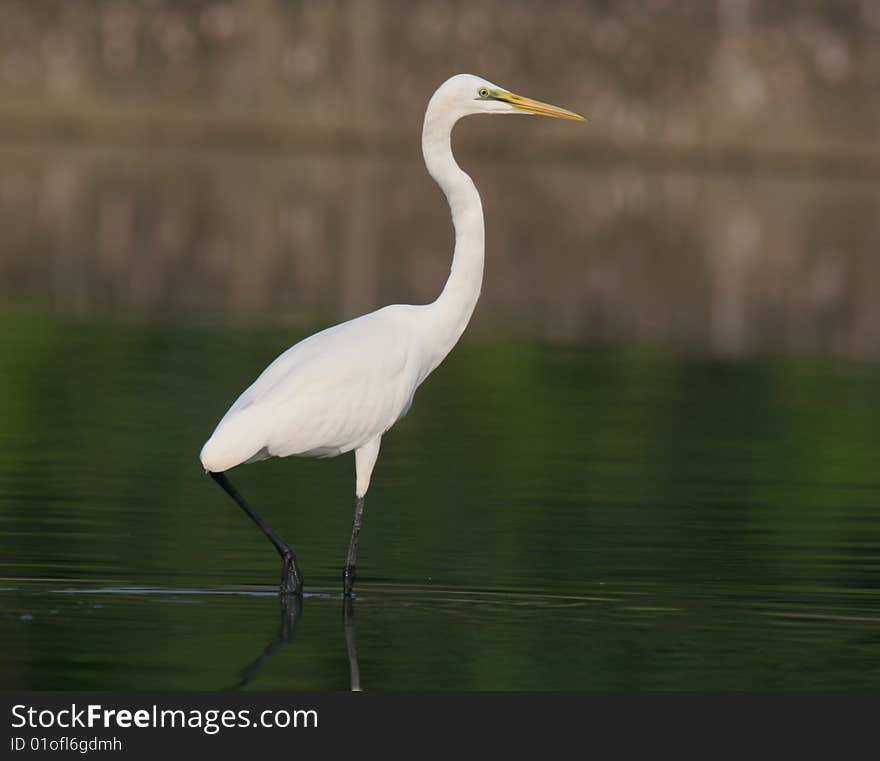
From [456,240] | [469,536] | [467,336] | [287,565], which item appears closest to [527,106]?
[456,240]

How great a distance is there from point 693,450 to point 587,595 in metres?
5.09

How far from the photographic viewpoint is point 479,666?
349 inches

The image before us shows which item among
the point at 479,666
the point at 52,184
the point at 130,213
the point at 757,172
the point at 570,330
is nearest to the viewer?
the point at 479,666

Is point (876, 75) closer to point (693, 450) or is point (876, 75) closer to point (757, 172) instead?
point (757, 172)

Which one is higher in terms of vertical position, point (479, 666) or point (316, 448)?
point (316, 448)

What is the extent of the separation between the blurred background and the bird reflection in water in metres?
0.05

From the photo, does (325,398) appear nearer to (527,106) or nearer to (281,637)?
(281,637)

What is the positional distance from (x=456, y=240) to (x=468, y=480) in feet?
10.6

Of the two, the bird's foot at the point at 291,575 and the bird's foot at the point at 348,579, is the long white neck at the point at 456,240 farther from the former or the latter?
the bird's foot at the point at 291,575

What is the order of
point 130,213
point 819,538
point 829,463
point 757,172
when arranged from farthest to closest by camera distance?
1. point 757,172
2. point 130,213
3. point 829,463
4. point 819,538

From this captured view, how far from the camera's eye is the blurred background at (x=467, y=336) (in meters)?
9.61

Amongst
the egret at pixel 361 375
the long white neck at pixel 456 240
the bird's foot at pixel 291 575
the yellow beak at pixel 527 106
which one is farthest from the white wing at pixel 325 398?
the yellow beak at pixel 527 106

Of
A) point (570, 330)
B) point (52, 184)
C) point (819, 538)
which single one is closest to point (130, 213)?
point (52, 184)

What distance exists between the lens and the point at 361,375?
10195mm
